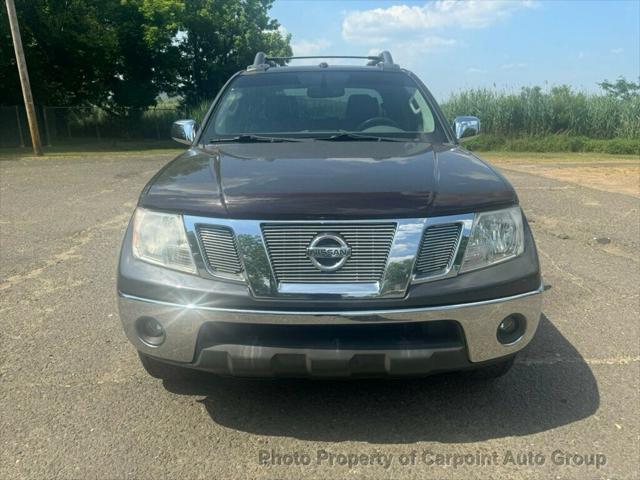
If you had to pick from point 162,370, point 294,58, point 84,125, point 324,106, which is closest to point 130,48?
point 84,125

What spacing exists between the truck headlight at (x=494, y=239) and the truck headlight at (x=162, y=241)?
1242 millimetres

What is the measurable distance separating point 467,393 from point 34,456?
2.12m

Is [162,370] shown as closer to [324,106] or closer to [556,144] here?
[324,106]

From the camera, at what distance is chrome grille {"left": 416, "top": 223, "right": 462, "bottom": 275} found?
2510 millimetres

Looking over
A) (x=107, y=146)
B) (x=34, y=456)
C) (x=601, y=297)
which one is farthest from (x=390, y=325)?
(x=107, y=146)

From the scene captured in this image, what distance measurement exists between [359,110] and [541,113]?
72.5 ft

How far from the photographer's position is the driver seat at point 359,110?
4016 millimetres

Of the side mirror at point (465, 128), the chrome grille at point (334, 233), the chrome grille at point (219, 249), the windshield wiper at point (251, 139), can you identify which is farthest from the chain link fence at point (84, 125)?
the chrome grille at point (334, 233)

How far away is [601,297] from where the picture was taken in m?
4.64

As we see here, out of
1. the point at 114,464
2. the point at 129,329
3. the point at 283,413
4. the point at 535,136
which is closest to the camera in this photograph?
the point at 114,464

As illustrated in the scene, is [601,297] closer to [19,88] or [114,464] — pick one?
[114,464]

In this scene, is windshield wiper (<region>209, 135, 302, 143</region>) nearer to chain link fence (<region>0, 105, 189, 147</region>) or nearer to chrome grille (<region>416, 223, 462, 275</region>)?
chrome grille (<region>416, 223, 462, 275</region>)

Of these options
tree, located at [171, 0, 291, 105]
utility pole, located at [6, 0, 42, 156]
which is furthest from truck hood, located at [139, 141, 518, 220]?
tree, located at [171, 0, 291, 105]

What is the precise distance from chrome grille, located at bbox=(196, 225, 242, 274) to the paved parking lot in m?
0.82
